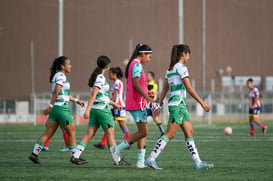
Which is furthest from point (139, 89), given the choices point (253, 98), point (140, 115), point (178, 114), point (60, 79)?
point (253, 98)

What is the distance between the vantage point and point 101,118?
10.9m

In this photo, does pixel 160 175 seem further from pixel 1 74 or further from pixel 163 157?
pixel 1 74

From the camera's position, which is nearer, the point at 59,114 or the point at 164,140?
the point at 164,140

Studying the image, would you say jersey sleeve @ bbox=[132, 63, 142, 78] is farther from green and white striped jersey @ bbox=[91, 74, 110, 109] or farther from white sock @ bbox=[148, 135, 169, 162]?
white sock @ bbox=[148, 135, 169, 162]

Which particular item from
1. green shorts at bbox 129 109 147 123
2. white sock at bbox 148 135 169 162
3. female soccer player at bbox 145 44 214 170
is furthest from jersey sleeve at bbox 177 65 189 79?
white sock at bbox 148 135 169 162

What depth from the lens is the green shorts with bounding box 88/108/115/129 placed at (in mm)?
10867

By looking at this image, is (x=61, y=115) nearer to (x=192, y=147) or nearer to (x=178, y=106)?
(x=178, y=106)

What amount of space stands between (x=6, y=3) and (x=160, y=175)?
48.8 meters

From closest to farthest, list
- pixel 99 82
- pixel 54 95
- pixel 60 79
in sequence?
pixel 99 82, pixel 54 95, pixel 60 79

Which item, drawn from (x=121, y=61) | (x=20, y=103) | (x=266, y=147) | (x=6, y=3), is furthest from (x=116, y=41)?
(x=266, y=147)

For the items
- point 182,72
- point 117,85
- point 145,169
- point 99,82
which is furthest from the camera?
point 117,85

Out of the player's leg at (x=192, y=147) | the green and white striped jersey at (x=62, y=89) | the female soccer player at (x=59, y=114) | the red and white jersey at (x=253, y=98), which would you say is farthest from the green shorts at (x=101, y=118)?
the red and white jersey at (x=253, y=98)

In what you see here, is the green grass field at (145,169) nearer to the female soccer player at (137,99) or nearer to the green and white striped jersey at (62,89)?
the female soccer player at (137,99)

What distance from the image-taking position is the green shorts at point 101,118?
428 inches
